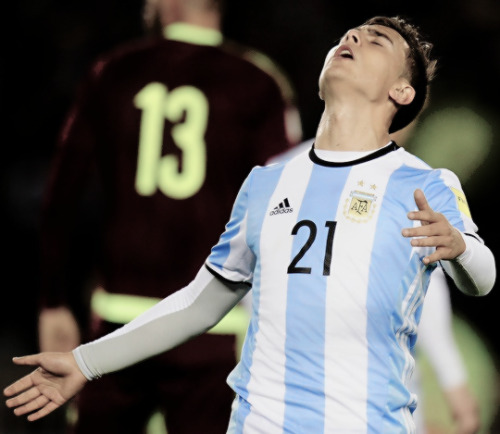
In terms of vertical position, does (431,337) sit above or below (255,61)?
below

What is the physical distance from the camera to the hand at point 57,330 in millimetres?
3654

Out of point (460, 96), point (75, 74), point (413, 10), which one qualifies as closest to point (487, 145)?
point (460, 96)

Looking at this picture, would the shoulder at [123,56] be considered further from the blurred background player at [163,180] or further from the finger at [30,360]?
the finger at [30,360]

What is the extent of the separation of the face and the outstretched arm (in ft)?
2.03

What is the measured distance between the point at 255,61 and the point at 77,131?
67 centimetres

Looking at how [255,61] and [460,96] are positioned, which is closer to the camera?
[255,61]

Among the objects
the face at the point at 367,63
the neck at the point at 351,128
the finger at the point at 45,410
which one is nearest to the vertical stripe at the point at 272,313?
the neck at the point at 351,128

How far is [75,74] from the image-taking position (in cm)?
815

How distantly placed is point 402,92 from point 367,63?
0.14 m

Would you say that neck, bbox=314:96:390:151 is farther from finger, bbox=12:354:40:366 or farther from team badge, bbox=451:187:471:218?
finger, bbox=12:354:40:366

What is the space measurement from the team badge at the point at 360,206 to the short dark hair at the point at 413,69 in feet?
1.47

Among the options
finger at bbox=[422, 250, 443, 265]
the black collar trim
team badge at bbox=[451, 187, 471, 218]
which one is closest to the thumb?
finger at bbox=[422, 250, 443, 265]

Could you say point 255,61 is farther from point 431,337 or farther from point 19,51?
point 19,51

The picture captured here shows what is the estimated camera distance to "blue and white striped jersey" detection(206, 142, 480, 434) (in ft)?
8.19
